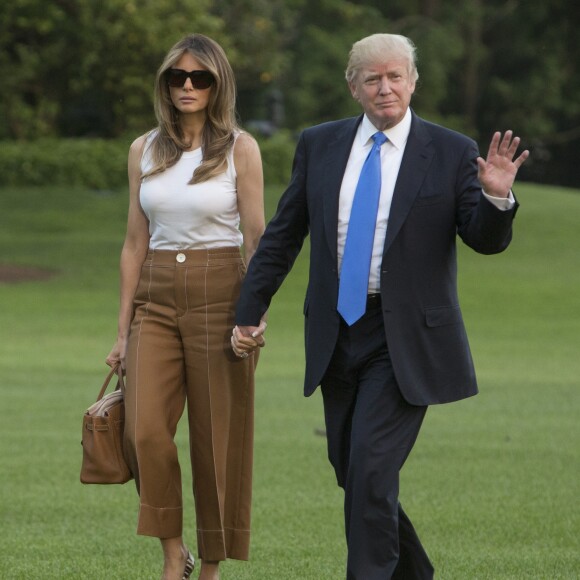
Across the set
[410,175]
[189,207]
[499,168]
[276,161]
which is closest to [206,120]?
[189,207]

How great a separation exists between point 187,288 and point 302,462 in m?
4.22

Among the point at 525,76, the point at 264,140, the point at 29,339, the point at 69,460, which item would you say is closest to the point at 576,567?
the point at 69,460

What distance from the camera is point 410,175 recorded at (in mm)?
5289

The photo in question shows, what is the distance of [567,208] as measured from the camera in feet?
118

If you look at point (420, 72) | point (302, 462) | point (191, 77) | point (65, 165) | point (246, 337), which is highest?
point (191, 77)

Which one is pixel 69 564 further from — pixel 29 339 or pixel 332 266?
pixel 29 339

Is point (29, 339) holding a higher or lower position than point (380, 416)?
lower

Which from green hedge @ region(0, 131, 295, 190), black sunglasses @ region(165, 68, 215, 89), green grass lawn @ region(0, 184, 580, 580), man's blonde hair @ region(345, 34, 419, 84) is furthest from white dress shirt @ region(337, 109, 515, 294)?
green hedge @ region(0, 131, 295, 190)

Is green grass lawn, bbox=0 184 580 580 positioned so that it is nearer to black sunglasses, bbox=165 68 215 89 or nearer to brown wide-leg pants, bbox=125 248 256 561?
brown wide-leg pants, bbox=125 248 256 561

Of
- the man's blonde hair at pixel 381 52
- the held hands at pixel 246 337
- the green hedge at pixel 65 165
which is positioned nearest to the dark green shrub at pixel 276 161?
the green hedge at pixel 65 165

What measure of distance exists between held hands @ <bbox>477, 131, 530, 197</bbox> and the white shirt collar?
40cm

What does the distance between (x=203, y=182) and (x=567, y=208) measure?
30838 millimetres

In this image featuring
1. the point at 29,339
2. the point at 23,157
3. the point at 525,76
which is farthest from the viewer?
the point at 525,76

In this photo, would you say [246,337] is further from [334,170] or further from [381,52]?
[381,52]
